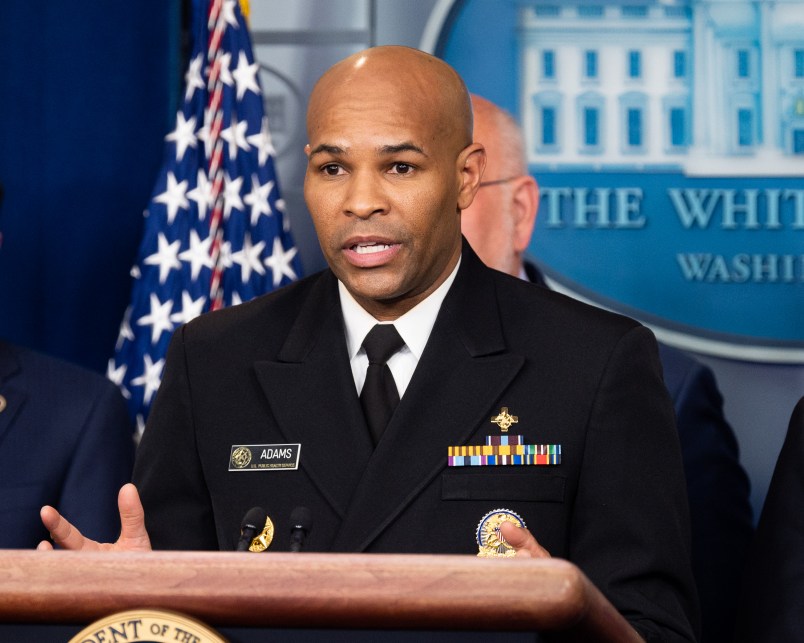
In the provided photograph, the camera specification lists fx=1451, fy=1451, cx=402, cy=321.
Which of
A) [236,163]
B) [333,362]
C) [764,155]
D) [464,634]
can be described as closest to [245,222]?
[236,163]

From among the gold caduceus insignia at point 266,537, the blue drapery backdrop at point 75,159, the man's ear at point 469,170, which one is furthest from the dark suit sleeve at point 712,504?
the blue drapery backdrop at point 75,159

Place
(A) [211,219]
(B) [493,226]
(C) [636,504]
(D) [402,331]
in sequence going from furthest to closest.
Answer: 1. (A) [211,219]
2. (B) [493,226]
3. (D) [402,331]
4. (C) [636,504]

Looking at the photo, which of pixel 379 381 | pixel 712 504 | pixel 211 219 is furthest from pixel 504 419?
pixel 211 219

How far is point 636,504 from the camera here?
1.98 metres

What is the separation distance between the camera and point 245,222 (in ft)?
12.6

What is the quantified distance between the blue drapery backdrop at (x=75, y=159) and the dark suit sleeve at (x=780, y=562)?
6.95 feet

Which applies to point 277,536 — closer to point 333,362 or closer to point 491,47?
point 333,362

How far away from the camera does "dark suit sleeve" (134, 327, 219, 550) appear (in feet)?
6.93

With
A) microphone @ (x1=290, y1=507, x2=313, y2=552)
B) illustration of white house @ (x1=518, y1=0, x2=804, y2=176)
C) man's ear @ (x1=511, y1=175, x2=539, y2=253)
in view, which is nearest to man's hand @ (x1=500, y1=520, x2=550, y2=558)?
microphone @ (x1=290, y1=507, x2=313, y2=552)

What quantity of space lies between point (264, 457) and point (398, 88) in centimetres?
57

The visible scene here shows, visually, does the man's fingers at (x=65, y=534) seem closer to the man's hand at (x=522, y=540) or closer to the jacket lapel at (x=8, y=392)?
the man's hand at (x=522, y=540)

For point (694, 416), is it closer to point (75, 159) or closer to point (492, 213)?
point (492, 213)

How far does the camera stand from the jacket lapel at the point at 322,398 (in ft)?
6.79

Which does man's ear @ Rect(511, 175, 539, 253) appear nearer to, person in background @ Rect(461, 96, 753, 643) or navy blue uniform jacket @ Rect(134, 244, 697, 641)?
person in background @ Rect(461, 96, 753, 643)
